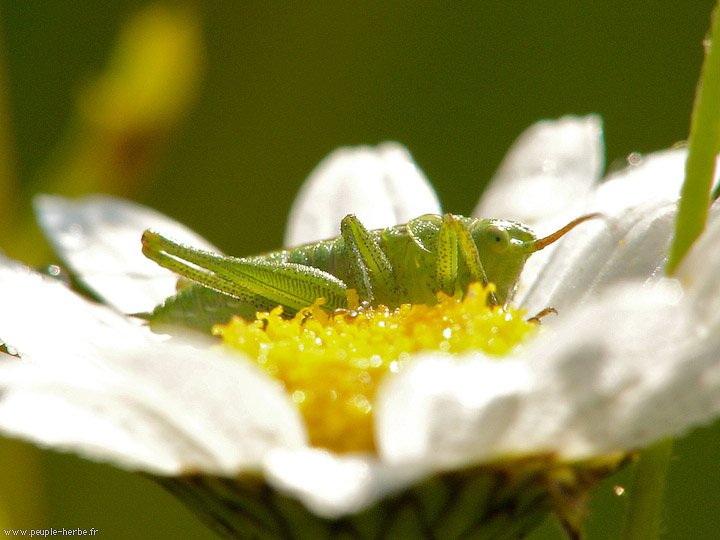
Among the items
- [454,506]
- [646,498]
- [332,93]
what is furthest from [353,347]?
[332,93]

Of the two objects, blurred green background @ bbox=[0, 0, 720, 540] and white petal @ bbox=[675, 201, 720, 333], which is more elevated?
blurred green background @ bbox=[0, 0, 720, 540]

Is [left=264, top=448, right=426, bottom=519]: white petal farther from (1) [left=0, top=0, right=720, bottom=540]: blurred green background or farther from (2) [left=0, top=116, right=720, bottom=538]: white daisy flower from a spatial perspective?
(1) [left=0, top=0, right=720, bottom=540]: blurred green background

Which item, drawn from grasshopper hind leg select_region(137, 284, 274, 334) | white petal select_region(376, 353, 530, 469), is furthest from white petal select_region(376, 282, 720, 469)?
grasshopper hind leg select_region(137, 284, 274, 334)

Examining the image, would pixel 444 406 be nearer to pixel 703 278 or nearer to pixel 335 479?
pixel 335 479

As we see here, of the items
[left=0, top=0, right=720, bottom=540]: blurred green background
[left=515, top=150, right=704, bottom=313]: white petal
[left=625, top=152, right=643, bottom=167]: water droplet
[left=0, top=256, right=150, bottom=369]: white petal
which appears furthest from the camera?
[left=0, top=0, right=720, bottom=540]: blurred green background

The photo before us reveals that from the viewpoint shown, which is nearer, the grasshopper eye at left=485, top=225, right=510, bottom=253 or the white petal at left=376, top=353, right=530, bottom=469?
the white petal at left=376, top=353, right=530, bottom=469

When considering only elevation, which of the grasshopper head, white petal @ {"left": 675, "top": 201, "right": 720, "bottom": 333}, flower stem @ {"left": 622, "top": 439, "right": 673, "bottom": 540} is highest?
the grasshopper head
